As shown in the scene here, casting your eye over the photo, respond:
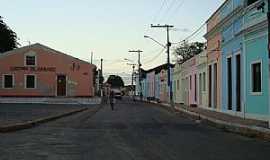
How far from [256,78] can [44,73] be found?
41909mm

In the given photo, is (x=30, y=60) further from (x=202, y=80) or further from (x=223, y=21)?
(x=223, y=21)

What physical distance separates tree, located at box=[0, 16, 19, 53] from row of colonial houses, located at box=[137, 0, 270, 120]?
2987 cm

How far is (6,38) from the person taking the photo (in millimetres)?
75188

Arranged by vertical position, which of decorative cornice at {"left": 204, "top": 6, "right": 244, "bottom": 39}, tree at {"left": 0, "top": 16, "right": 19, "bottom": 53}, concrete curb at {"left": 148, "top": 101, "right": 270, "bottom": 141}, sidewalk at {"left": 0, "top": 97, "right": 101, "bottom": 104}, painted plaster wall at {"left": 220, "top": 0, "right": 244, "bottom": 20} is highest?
tree at {"left": 0, "top": 16, "right": 19, "bottom": 53}

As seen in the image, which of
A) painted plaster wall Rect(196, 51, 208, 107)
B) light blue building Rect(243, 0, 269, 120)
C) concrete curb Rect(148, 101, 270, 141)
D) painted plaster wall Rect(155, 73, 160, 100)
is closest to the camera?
concrete curb Rect(148, 101, 270, 141)

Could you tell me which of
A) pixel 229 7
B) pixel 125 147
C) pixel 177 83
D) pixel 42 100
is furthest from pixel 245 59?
pixel 177 83

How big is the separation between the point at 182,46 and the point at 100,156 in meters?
104

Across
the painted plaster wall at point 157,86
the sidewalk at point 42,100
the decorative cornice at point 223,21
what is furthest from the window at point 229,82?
the painted plaster wall at point 157,86

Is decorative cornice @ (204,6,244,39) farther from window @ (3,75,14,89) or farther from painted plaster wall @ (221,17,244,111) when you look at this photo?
window @ (3,75,14,89)

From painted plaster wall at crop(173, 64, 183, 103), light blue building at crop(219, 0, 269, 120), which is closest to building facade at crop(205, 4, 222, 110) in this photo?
light blue building at crop(219, 0, 269, 120)

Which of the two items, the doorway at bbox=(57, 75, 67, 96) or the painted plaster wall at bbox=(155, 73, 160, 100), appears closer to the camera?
the doorway at bbox=(57, 75, 67, 96)

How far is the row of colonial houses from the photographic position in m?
26.1

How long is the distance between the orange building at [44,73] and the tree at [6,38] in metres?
6.68

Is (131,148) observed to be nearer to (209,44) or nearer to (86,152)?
(86,152)
